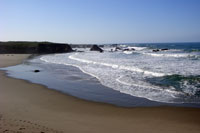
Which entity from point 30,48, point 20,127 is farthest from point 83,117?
point 30,48

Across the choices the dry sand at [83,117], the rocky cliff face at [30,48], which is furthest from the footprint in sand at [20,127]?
the rocky cliff face at [30,48]

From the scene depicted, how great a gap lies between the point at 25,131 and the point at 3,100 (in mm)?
5062

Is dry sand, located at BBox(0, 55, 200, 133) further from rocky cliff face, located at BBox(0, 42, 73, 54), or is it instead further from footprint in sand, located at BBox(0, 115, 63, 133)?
rocky cliff face, located at BBox(0, 42, 73, 54)

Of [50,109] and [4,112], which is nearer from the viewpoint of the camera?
[4,112]

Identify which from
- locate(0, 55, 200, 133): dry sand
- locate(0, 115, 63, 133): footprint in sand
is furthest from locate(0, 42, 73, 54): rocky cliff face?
locate(0, 115, 63, 133): footprint in sand

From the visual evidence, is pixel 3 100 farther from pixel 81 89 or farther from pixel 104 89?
pixel 104 89

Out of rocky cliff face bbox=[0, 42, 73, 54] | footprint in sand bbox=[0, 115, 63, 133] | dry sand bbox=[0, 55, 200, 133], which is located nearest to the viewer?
footprint in sand bbox=[0, 115, 63, 133]

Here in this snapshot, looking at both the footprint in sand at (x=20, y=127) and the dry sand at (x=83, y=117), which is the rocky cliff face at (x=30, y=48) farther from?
the footprint in sand at (x=20, y=127)

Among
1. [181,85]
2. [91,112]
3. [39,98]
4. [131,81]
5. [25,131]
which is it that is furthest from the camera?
[131,81]

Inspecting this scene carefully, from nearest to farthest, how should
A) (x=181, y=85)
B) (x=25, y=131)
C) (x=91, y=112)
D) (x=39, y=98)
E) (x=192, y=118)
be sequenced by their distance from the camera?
(x=25, y=131), (x=192, y=118), (x=91, y=112), (x=39, y=98), (x=181, y=85)

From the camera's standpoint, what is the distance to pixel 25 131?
5879mm

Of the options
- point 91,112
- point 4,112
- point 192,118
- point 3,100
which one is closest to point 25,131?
point 4,112

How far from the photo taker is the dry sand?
21.6 ft

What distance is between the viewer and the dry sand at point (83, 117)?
6.57m
